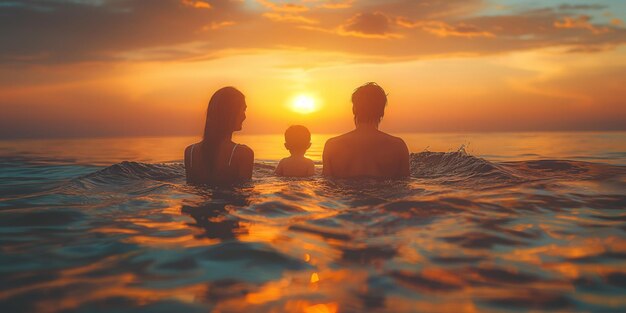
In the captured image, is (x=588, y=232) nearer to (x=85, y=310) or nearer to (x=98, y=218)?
(x=85, y=310)

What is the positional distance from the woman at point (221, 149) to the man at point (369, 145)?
148 cm

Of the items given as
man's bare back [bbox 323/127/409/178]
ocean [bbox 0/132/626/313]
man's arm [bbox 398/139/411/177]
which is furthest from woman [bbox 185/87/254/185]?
man's arm [bbox 398/139/411/177]

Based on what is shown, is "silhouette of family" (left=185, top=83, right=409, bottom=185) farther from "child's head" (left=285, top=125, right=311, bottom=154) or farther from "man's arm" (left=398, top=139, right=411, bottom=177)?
"child's head" (left=285, top=125, right=311, bottom=154)

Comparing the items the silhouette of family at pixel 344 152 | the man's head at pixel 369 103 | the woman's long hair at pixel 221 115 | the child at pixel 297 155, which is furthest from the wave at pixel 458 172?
the woman's long hair at pixel 221 115

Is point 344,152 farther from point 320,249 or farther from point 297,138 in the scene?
point 320,249

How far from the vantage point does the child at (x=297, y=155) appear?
8.75 m

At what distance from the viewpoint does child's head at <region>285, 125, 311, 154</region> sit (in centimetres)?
875

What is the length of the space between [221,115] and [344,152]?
199 centimetres

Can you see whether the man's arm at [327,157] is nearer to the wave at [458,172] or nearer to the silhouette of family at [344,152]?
the silhouette of family at [344,152]

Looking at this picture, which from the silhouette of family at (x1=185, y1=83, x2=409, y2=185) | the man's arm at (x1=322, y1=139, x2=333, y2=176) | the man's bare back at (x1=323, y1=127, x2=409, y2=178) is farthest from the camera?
the man's arm at (x1=322, y1=139, x2=333, y2=176)

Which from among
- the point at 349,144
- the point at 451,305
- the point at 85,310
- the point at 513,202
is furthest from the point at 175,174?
the point at 451,305

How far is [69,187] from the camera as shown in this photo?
25.0 feet

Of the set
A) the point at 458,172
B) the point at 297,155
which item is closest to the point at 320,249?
the point at 297,155

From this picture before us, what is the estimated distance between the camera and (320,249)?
12.1 ft
